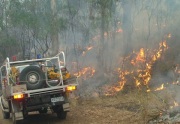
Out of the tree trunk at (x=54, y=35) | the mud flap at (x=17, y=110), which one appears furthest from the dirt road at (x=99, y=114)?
the tree trunk at (x=54, y=35)

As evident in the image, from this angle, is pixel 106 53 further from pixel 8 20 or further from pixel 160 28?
pixel 8 20

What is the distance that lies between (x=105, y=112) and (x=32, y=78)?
3.21m

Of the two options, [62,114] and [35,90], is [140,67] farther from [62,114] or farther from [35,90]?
[35,90]

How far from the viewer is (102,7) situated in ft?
76.4

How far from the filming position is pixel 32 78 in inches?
403

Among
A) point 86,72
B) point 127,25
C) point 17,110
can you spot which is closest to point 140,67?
point 86,72

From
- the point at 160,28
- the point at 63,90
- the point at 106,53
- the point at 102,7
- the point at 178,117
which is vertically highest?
the point at 102,7

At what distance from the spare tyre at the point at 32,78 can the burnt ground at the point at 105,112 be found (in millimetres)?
1712

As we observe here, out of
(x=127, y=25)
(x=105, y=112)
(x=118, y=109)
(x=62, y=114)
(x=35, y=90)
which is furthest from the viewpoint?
(x=127, y=25)

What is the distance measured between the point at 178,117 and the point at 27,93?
4.97 m

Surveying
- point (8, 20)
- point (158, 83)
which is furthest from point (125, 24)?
point (8, 20)

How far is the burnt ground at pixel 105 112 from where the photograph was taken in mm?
9852

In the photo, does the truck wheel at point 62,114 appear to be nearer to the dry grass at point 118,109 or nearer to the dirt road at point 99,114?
the dirt road at point 99,114

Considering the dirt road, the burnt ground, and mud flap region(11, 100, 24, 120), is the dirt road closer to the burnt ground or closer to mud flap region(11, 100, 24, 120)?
the burnt ground
